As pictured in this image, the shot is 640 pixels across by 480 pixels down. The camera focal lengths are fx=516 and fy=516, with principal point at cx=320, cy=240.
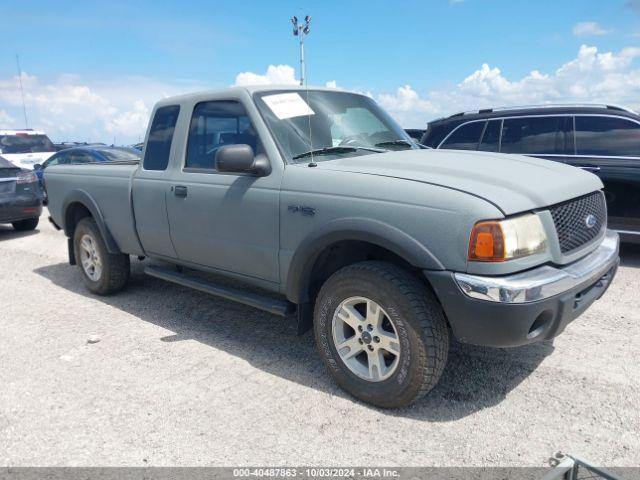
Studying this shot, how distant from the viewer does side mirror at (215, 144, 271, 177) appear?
3377 millimetres

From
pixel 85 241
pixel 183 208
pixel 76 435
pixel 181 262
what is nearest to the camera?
pixel 76 435

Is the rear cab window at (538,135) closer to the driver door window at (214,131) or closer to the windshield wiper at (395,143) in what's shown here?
the windshield wiper at (395,143)

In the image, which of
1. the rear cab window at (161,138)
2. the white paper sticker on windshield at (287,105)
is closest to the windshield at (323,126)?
the white paper sticker on windshield at (287,105)

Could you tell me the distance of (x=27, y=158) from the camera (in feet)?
47.0

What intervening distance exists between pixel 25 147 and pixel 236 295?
13541mm

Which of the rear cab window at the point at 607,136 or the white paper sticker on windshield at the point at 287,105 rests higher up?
the white paper sticker on windshield at the point at 287,105

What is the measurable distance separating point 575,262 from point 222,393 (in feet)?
7.61

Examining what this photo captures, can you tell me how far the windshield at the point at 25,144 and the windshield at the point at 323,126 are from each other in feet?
43.5

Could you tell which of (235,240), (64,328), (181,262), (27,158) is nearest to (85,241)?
(64,328)

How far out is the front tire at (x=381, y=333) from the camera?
286 cm

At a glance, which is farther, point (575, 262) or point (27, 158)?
point (27, 158)

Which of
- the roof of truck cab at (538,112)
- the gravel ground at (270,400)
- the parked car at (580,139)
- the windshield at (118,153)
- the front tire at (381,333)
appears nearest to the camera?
the gravel ground at (270,400)

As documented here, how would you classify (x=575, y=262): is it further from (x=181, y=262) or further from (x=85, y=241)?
(x=85, y=241)

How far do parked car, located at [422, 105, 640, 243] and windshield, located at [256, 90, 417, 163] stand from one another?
3019mm
